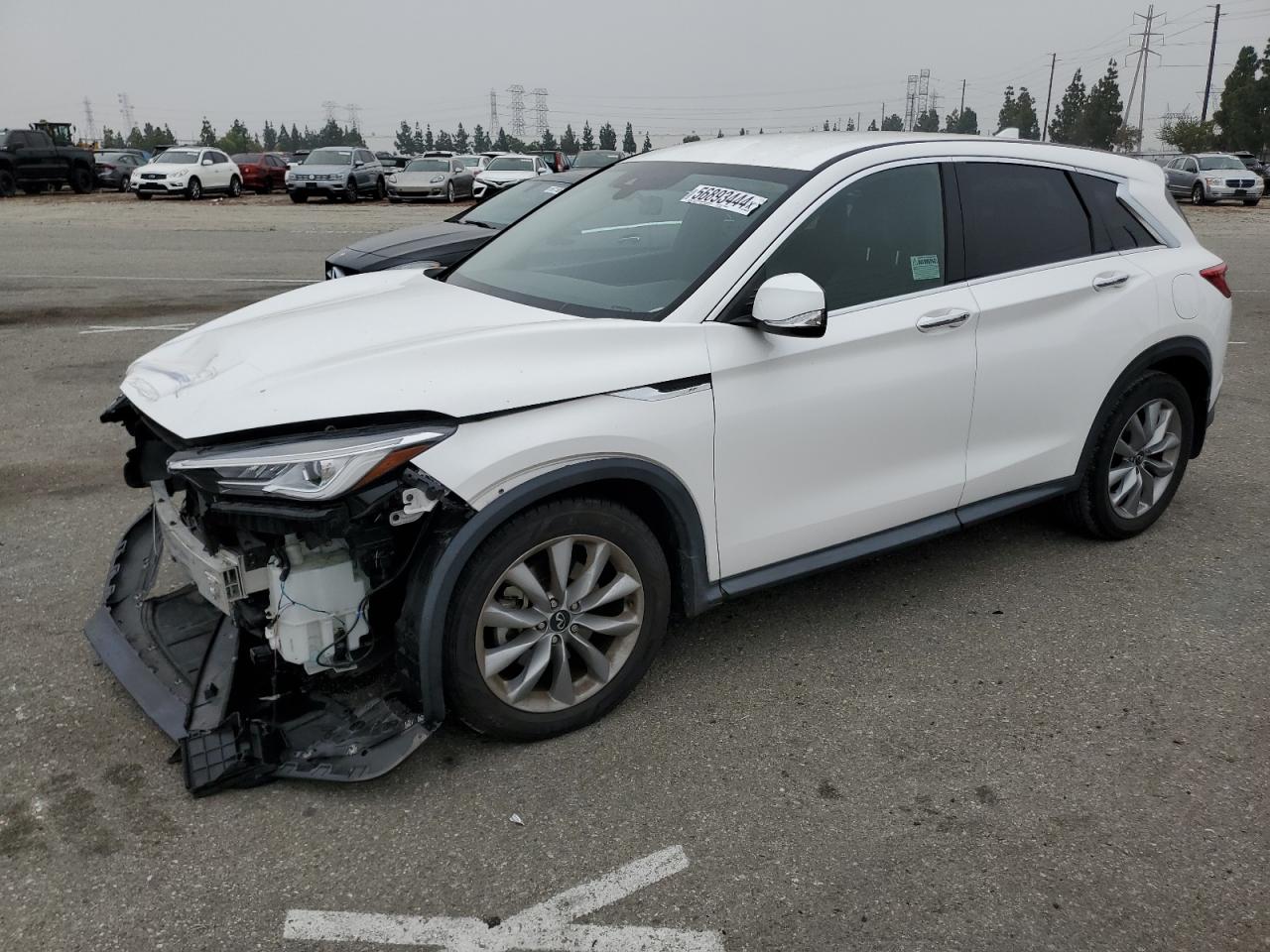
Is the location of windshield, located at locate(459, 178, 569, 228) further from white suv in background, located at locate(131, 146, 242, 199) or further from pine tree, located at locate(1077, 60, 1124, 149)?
pine tree, located at locate(1077, 60, 1124, 149)

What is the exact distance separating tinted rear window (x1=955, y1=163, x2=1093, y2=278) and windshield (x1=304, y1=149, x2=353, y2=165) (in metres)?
Result: 28.9

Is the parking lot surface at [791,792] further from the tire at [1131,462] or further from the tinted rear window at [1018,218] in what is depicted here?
the tinted rear window at [1018,218]

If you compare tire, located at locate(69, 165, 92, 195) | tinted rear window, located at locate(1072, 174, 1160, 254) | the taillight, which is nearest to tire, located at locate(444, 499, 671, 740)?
tinted rear window, located at locate(1072, 174, 1160, 254)

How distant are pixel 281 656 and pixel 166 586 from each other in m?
1.38

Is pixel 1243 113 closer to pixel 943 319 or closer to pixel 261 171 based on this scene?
pixel 261 171

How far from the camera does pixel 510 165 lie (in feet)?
95.2

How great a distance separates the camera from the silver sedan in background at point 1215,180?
30.9m

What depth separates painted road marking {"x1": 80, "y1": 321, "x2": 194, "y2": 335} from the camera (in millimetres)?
9492

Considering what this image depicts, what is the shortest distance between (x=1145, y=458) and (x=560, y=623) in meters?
2.99

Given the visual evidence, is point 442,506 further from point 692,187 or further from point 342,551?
point 692,187

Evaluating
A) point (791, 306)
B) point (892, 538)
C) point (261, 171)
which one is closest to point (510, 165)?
point (261, 171)

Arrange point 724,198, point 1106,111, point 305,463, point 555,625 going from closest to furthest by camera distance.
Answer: point 305,463, point 555,625, point 724,198, point 1106,111

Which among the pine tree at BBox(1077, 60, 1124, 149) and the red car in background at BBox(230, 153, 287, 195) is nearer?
the red car in background at BBox(230, 153, 287, 195)

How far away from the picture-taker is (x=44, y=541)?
4.79 m
